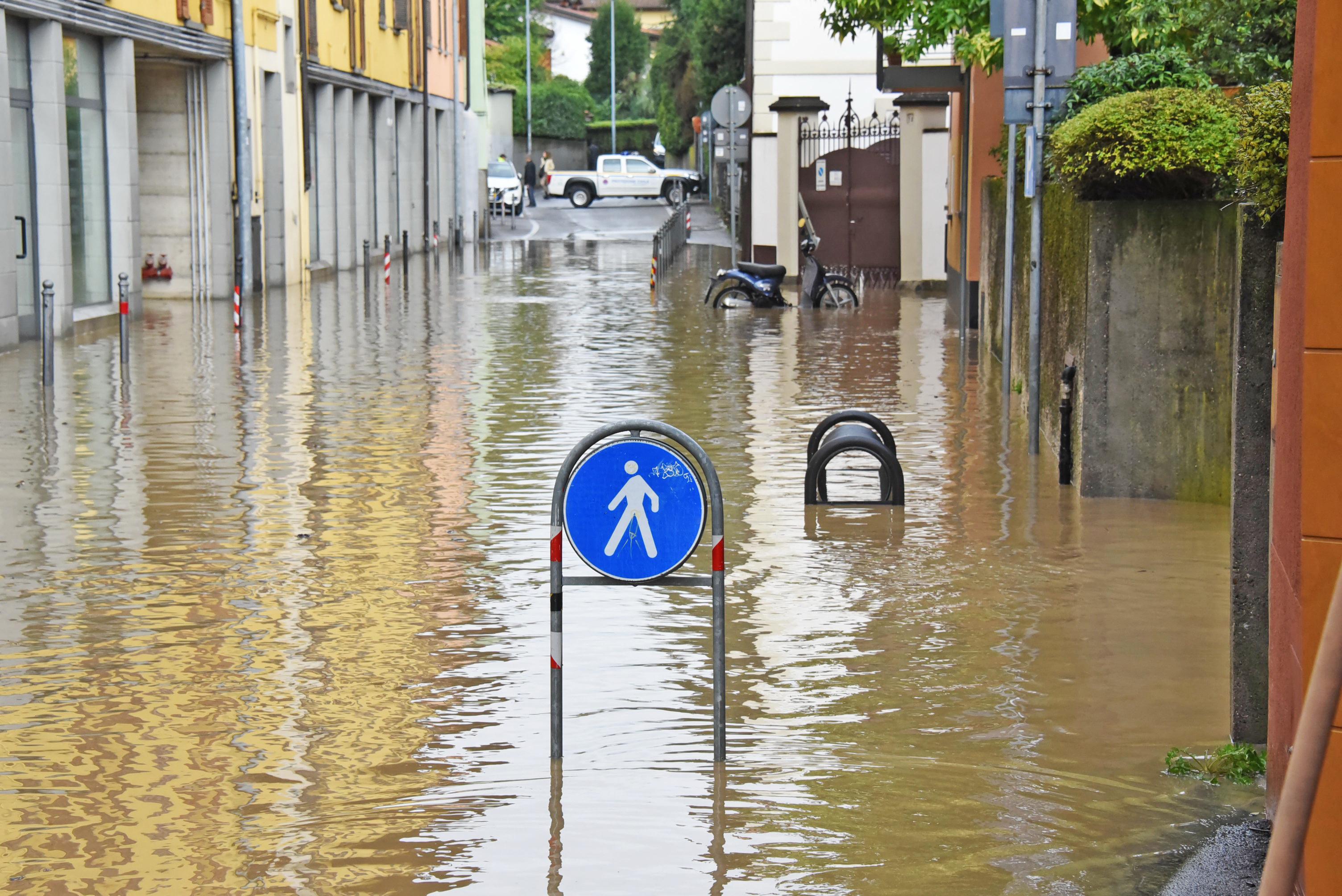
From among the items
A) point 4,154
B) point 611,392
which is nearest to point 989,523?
point 611,392

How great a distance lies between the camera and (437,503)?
10.8 m

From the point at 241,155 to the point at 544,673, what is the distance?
22569 millimetres

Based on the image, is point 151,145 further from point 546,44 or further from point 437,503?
point 546,44

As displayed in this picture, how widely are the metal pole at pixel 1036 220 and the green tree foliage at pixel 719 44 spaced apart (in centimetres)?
4633

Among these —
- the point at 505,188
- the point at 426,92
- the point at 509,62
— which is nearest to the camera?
the point at 426,92

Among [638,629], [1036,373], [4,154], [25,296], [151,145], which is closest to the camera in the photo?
[638,629]

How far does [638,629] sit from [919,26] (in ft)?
45.9

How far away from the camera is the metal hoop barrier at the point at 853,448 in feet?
34.7

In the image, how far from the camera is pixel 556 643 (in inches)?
235

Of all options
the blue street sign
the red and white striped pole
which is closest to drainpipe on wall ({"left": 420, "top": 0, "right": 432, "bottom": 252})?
the red and white striped pole

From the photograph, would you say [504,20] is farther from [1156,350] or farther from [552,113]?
[1156,350]

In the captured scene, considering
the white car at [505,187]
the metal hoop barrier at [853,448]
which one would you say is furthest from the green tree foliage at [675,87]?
the metal hoop barrier at [853,448]

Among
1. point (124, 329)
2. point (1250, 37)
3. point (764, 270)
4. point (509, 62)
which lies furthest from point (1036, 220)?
point (509, 62)

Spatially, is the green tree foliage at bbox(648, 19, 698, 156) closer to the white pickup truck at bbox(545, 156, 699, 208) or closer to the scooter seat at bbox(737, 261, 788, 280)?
the white pickup truck at bbox(545, 156, 699, 208)
